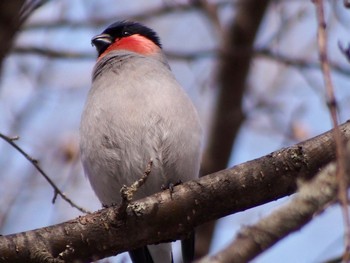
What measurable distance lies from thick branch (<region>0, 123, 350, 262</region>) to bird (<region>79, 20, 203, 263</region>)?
725mm

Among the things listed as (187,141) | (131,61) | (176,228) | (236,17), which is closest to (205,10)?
(236,17)

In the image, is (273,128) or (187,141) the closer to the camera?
(187,141)

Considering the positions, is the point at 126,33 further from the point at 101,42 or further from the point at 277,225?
the point at 277,225

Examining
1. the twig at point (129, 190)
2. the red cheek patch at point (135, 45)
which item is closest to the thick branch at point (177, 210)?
the twig at point (129, 190)

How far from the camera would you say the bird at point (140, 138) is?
399 cm

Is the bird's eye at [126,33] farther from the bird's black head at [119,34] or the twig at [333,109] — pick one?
the twig at [333,109]

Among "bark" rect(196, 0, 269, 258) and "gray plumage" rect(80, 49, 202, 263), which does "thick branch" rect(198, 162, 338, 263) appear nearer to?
"gray plumage" rect(80, 49, 202, 263)

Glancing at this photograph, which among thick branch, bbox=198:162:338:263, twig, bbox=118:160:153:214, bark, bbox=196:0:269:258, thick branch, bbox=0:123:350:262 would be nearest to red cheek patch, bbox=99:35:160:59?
bark, bbox=196:0:269:258

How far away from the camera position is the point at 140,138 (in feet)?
13.1

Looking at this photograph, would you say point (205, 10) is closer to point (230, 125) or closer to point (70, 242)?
point (230, 125)

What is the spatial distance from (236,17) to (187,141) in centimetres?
208

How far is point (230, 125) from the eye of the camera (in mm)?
5781

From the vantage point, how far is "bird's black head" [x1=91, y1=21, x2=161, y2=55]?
5.41 m

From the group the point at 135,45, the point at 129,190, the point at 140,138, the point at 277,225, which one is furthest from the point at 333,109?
the point at 135,45
